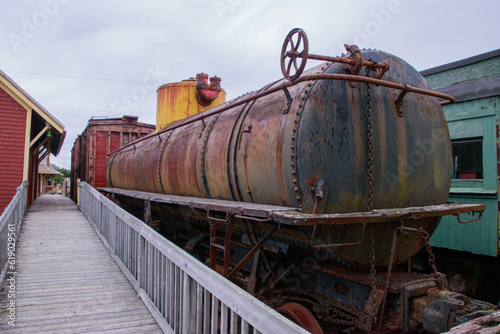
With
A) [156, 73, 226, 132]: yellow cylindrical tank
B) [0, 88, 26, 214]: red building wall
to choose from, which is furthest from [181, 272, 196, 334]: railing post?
[0, 88, 26, 214]: red building wall

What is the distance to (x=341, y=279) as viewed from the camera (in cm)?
378

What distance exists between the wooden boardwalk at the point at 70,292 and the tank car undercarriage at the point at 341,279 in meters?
1.29

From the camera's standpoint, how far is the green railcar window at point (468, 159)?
6.79 meters

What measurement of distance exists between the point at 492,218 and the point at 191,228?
541cm

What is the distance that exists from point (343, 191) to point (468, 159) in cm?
480

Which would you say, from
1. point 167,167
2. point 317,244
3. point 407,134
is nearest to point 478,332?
point 317,244

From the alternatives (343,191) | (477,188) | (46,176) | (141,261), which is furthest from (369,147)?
(46,176)

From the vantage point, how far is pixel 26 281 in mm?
5496

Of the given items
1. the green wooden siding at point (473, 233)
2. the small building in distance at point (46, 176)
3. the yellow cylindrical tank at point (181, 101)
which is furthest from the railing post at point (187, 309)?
the small building in distance at point (46, 176)

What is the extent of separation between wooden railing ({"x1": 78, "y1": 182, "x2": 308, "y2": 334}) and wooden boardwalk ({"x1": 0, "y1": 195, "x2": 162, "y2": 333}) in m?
0.21

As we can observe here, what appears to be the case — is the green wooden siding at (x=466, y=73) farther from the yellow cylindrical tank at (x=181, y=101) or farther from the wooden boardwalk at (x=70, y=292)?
the wooden boardwalk at (x=70, y=292)

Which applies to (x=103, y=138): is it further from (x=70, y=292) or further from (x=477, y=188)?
(x=477, y=188)

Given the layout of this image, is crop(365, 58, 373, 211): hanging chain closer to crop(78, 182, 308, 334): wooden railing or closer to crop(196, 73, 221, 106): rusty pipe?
crop(78, 182, 308, 334): wooden railing

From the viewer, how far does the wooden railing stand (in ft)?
7.00
